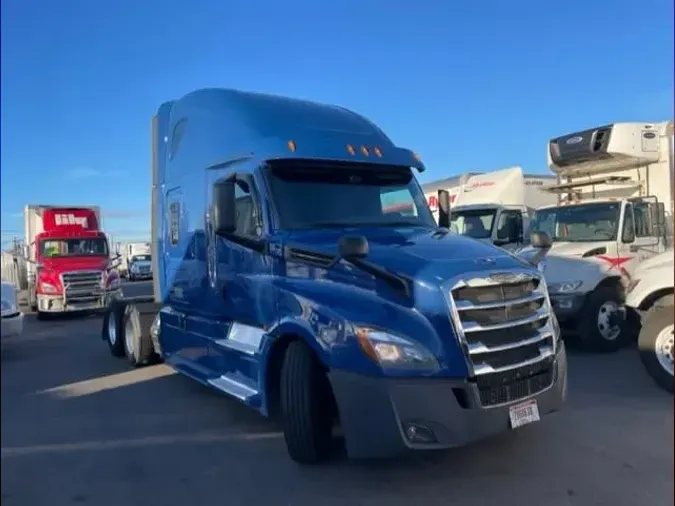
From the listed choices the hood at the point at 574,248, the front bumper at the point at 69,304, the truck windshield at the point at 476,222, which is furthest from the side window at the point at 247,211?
the front bumper at the point at 69,304

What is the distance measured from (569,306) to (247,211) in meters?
5.31

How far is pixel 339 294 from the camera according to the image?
437 centimetres

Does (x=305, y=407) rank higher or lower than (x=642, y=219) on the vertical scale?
lower

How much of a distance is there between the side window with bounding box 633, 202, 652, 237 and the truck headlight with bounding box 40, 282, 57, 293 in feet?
40.3

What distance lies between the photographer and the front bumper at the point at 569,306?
8578 mm

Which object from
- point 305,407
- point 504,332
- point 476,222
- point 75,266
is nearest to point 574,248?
point 476,222

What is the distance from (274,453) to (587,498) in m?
2.46

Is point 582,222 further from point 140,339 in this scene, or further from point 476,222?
point 140,339

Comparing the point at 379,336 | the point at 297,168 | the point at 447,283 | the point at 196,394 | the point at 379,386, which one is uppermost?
the point at 297,168

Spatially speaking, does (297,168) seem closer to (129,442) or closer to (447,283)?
(447,283)

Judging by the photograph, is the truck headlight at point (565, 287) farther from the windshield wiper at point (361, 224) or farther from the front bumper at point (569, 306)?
the windshield wiper at point (361, 224)

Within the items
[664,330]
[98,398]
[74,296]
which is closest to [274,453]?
[98,398]

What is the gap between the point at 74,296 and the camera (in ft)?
50.2

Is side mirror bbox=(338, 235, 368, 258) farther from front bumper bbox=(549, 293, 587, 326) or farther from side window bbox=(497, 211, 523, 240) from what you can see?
side window bbox=(497, 211, 523, 240)
